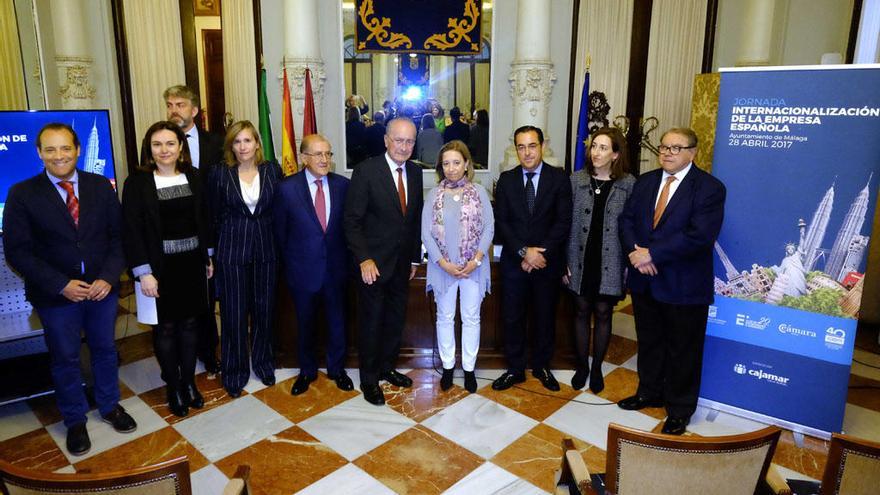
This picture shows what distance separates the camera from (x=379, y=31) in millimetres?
6586

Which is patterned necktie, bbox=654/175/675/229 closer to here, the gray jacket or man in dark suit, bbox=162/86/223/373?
the gray jacket

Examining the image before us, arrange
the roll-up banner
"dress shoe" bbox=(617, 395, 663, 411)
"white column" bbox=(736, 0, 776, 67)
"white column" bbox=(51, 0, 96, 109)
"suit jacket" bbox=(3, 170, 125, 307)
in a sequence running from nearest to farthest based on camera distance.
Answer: "suit jacket" bbox=(3, 170, 125, 307) < the roll-up banner < "dress shoe" bbox=(617, 395, 663, 411) < "white column" bbox=(51, 0, 96, 109) < "white column" bbox=(736, 0, 776, 67)

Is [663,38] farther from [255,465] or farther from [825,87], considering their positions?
[255,465]

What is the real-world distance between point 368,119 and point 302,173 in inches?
142

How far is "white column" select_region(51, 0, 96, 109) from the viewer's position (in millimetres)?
5418

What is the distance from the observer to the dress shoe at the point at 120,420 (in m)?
3.04

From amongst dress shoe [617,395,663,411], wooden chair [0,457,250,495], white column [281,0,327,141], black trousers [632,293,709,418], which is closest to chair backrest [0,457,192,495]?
wooden chair [0,457,250,495]

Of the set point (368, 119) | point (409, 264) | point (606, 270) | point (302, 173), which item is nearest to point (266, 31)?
point (368, 119)

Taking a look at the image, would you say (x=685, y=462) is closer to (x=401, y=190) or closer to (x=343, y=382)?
(x=401, y=190)

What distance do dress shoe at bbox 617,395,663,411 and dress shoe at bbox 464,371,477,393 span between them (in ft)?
2.79

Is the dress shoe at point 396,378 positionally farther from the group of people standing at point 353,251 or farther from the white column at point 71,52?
the white column at point 71,52

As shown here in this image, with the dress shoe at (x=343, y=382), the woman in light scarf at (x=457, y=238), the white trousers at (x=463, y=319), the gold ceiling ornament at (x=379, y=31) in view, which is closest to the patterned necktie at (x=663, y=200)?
the woman in light scarf at (x=457, y=238)

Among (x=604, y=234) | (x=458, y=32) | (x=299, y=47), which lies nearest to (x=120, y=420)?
(x=604, y=234)

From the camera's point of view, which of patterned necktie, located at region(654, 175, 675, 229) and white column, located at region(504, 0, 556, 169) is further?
white column, located at region(504, 0, 556, 169)
